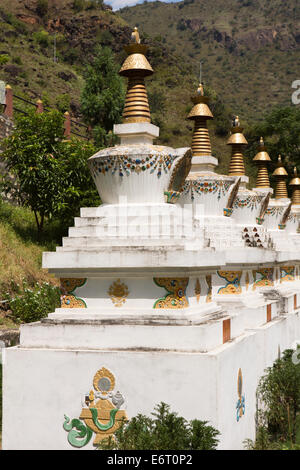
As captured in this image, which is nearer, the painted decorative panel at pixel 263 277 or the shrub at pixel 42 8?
the painted decorative panel at pixel 263 277

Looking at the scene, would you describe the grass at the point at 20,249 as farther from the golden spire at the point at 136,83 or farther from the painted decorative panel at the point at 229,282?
the golden spire at the point at 136,83

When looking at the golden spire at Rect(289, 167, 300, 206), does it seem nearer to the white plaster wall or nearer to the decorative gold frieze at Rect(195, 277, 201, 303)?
the decorative gold frieze at Rect(195, 277, 201, 303)

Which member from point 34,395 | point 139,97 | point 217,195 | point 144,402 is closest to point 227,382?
point 144,402

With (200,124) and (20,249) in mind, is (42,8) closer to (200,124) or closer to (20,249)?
(20,249)

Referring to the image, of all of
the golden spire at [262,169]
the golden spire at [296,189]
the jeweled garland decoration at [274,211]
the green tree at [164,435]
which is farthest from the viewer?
the golden spire at [296,189]

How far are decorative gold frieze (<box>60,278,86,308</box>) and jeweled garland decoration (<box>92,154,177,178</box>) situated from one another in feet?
5.17

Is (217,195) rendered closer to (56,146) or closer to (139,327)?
(139,327)

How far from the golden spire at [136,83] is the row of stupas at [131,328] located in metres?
0.02

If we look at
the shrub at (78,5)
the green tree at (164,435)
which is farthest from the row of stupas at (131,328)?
the shrub at (78,5)

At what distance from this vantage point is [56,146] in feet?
65.1

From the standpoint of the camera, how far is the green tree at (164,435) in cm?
588

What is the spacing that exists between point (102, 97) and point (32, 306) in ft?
58.6
